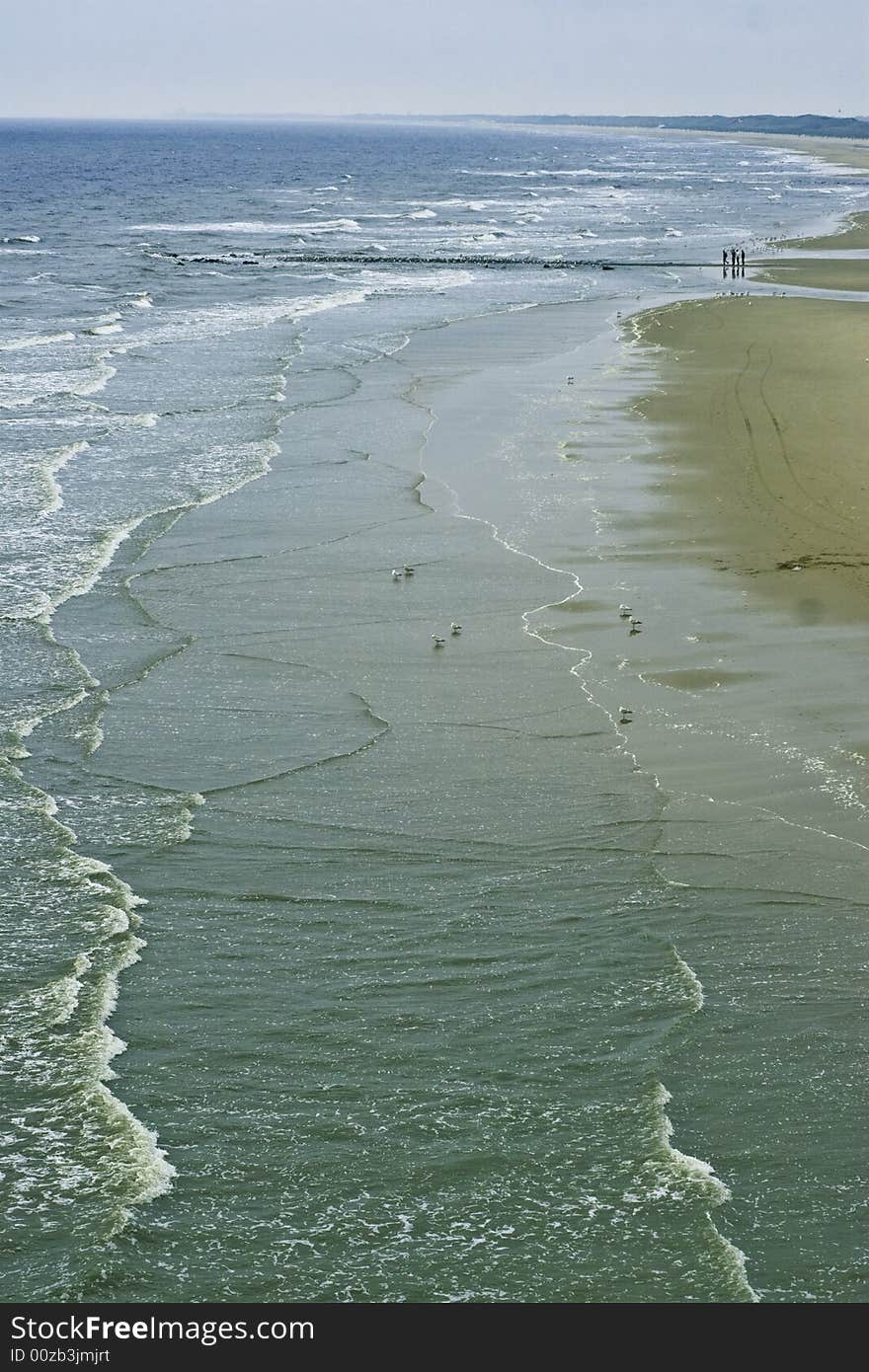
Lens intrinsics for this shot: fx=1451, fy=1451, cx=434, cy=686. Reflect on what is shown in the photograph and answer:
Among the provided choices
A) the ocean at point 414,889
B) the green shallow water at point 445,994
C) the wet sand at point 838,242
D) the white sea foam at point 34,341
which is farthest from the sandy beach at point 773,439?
the wet sand at point 838,242

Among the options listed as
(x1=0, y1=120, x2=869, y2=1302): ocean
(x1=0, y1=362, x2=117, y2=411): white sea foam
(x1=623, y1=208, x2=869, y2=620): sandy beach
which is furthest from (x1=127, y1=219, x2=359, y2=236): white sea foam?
(x1=0, y1=120, x2=869, y2=1302): ocean

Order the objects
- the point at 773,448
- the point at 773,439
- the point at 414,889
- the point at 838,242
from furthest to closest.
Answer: the point at 838,242, the point at 773,439, the point at 773,448, the point at 414,889

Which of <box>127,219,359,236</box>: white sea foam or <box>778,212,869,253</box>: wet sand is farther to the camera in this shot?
<box>127,219,359,236</box>: white sea foam

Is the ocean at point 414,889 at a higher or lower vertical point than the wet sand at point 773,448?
lower

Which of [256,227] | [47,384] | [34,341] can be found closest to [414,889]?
[47,384]

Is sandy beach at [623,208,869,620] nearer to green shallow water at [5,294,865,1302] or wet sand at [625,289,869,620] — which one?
wet sand at [625,289,869,620]

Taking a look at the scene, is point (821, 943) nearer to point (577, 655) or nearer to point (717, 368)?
point (577, 655)

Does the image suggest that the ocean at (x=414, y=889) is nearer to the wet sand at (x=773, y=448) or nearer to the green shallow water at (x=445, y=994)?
the green shallow water at (x=445, y=994)

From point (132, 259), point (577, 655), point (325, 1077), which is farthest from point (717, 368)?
point (132, 259)

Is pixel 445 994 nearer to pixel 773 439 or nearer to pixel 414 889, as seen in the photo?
pixel 414 889
